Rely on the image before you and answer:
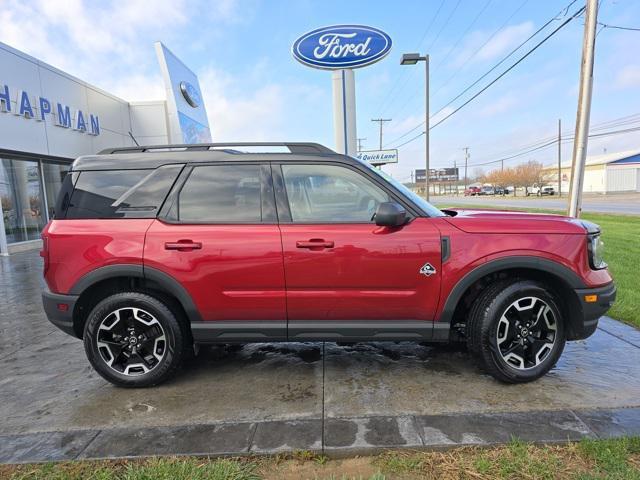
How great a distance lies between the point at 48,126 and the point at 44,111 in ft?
1.55

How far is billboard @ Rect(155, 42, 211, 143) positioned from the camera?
16.6 meters

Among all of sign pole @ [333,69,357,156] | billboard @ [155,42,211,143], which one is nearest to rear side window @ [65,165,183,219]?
sign pole @ [333,69,357,156]

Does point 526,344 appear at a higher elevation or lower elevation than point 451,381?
higher

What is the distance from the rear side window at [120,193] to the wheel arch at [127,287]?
46cm

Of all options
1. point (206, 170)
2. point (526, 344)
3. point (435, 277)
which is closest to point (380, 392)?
point (435, 277)

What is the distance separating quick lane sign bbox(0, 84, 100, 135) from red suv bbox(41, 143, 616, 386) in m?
10.5

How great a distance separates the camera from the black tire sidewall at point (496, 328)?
3242mm

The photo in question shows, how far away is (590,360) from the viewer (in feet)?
12.4

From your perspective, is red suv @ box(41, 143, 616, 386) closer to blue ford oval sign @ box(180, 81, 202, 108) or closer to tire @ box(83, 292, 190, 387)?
tire @ box(83, 292, 190, 387)

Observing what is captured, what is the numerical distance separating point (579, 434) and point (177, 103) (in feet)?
58.4

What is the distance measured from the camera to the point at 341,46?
10.3 m

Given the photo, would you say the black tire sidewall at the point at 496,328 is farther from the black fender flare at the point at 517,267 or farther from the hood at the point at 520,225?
the hood at the point at 520,225

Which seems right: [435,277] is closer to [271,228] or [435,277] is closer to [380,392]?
[380,392]

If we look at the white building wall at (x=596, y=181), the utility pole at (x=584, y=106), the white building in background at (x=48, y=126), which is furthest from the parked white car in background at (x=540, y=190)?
the utility pole at (x=584, y=106)
